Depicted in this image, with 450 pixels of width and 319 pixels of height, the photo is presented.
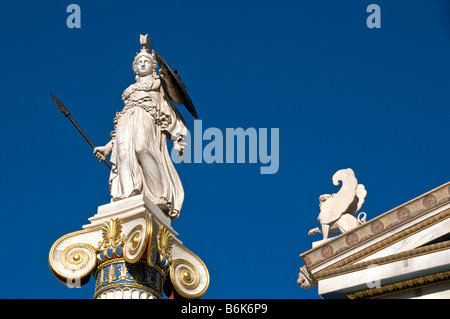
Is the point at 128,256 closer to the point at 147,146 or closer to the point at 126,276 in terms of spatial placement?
the point at 126,276

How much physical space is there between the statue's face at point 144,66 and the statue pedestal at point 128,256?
309 centimetres

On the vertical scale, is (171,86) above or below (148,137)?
above

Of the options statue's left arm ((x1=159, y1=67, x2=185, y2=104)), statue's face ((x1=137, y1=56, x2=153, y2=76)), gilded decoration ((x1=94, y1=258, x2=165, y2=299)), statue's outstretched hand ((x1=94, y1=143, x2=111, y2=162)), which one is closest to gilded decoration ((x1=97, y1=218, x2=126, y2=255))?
gilded decoration ((x1=94, y1=258, x2=165, y2=299))

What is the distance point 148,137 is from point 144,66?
184 centimetres

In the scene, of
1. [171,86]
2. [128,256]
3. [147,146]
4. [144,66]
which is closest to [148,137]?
[147,146]

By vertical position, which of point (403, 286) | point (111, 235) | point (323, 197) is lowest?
point (403, 286)

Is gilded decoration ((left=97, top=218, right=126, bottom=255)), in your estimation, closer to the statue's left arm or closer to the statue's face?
the statue's left arm

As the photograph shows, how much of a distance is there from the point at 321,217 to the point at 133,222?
Result: 534cm

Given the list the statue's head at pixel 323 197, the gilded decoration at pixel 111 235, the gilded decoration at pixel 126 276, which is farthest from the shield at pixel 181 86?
the gilded decoration at pixel 126 276

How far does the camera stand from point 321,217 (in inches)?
787

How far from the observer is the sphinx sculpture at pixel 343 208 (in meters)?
19.7

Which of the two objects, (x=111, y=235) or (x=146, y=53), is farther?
(x=146, y=53)

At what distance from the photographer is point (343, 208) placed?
1989cm
